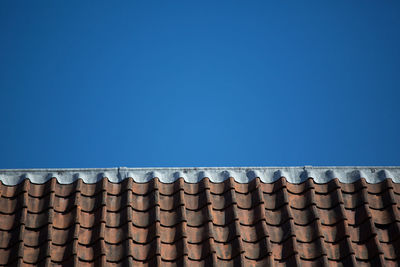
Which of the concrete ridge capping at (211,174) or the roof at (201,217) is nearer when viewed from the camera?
the roof at (201,217)

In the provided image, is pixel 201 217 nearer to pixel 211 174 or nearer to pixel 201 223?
pixel 201 223

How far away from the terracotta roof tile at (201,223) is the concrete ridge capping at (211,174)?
0.09 metres

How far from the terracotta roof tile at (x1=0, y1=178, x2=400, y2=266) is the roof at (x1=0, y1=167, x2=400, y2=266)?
1 cm

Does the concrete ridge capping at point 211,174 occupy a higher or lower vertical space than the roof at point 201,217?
higher

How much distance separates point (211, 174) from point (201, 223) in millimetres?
866

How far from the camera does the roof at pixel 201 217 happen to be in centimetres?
643

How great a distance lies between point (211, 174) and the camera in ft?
24.9

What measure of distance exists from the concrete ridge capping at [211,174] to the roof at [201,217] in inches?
0.5

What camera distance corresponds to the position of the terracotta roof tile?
21.1ft

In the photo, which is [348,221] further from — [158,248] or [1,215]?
[1,215]

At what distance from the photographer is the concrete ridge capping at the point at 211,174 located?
7.43m

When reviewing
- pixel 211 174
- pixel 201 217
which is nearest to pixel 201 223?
pixel 201 217

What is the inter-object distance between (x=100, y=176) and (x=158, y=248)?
4.72 ft

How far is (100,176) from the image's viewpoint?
7.48 meters
